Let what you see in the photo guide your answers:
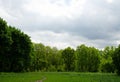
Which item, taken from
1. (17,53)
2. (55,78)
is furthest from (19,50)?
(55,78)

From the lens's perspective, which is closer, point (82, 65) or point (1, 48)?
point (1, 48)

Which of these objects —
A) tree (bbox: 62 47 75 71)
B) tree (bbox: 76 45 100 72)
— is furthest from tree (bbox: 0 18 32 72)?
tree (bbox: 62 47 75 71)

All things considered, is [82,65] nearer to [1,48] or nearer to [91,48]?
[91,48]

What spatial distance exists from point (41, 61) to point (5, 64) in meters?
52.1

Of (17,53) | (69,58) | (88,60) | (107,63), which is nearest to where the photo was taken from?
(17,53)

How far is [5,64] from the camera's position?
281ft

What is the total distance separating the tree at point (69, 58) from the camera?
148m

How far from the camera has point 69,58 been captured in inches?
5846

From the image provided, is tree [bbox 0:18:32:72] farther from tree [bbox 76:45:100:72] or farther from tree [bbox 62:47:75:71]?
tree [bbox 62:47:75:71]

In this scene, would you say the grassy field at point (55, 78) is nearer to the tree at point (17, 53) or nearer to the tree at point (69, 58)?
the tree at point (17, 53)

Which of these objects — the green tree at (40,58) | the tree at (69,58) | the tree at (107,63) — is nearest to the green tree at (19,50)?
the tree at (107,63)

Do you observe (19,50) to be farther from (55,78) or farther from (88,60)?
(88,60)

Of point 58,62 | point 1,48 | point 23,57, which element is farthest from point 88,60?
point 1,48

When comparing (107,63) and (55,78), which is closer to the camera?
(55,78)
